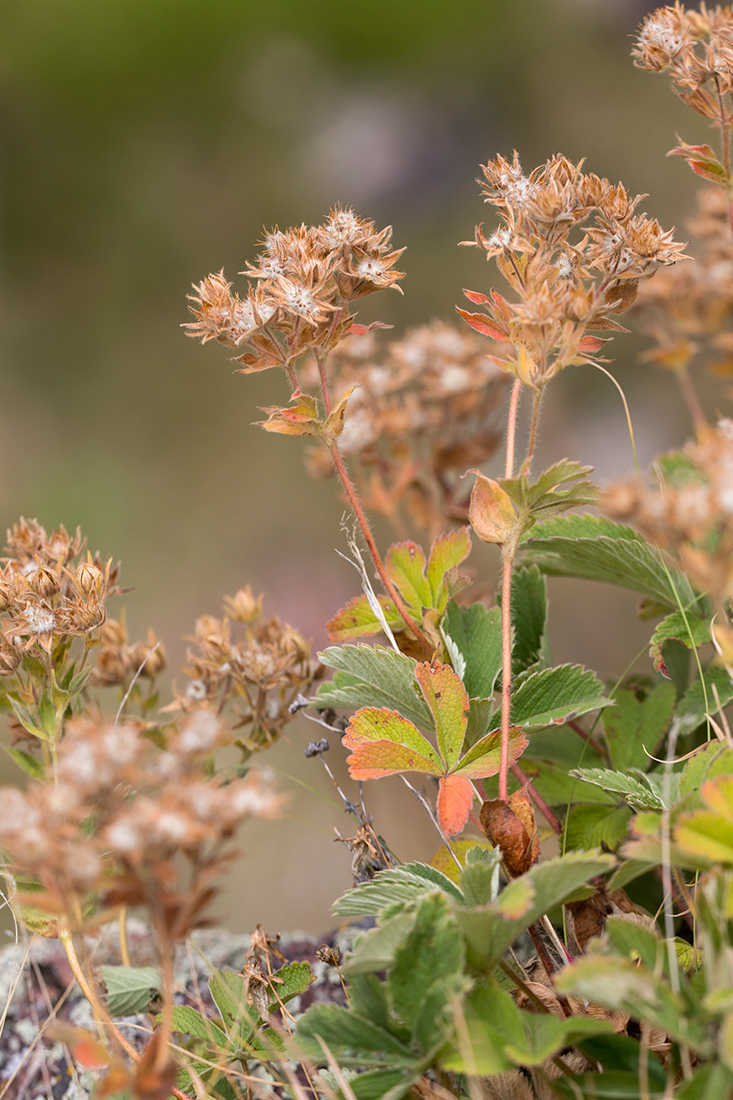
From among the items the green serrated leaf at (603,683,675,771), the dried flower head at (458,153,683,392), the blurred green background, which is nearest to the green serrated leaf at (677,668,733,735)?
the green serrated leaf at (603,683,675,771)

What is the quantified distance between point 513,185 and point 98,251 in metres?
2.09

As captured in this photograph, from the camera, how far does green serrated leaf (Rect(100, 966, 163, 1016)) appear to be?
0.57m

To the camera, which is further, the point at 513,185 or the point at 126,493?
the point at 126,493

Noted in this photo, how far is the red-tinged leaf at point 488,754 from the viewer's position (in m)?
0.49

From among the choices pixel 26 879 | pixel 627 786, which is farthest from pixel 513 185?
pixel 26 879

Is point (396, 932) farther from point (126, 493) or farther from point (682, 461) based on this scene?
point (126, 493)

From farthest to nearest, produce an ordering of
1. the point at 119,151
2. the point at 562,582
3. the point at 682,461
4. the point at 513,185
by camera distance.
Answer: the point at 119,151 < the point at 562,582 < the point at 682,461 < the point at 513,185

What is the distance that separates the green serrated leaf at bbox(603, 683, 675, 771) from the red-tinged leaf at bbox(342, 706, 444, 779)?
178 mm

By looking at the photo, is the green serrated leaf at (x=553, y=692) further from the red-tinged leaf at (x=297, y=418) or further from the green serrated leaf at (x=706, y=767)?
the red-tinged leaf at (x=297, y=418)

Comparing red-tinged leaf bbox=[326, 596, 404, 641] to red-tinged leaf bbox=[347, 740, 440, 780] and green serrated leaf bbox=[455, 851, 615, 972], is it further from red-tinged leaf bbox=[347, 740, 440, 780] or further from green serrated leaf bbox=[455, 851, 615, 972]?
green serrated leaf bbox=[455, 851, 615, 972]

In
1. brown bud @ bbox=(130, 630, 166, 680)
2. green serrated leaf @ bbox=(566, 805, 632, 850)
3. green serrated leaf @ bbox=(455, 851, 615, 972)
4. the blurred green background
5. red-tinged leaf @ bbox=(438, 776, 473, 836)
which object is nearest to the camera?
green serrated leaf @ bbox=(455, 851, 615, 972)

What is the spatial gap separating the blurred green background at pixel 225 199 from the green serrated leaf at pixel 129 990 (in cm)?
136

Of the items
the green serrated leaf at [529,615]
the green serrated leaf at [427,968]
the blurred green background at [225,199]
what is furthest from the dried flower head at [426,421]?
the blurred green background at [225,199]

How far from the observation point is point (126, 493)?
224cm
